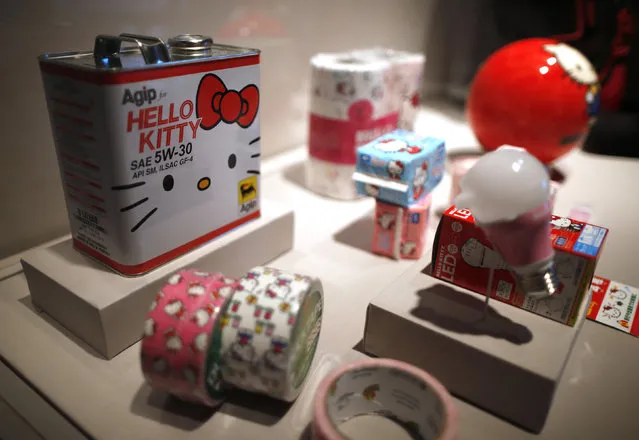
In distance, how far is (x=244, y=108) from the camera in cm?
65

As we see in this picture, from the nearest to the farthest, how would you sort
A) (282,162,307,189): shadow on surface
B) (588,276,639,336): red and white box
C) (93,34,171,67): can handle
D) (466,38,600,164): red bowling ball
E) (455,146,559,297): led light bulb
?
(455,146,559,297): led light bulb < (93,34,171,67): can handle < (588,276,639,336): red and white box < (466,38,600,164): red bowling ball < (282,162,307,189): shadow on surface

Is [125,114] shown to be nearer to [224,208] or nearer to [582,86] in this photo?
[224,208]

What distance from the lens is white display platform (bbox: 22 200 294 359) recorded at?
0.56m

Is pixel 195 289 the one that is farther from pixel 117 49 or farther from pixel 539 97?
pixel 539 97

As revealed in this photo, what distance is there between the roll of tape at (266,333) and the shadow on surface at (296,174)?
528mm

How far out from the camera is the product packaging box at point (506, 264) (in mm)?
523

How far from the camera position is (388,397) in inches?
20.1

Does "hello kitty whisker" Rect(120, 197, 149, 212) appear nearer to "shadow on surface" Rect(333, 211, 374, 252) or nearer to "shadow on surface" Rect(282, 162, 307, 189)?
"shadow on surface" Rect(333, 211, 374, 252)

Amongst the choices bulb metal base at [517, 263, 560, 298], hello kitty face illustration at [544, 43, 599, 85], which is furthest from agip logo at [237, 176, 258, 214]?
hello kitty face illustration at [544, 43, 599, 85]

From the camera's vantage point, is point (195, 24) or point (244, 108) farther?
point (195, 24)

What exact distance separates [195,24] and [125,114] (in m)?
0.42

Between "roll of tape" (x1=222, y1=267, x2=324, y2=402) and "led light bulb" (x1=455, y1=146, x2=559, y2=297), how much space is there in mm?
173

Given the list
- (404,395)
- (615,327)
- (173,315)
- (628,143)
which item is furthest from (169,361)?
(628,143)

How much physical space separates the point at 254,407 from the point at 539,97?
2.27 feet
